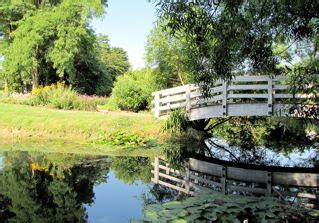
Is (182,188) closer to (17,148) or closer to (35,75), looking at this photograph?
(17,148)

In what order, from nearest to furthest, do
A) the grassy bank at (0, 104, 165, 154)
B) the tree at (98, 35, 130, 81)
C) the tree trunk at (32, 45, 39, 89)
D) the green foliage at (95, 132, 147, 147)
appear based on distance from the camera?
the grassy bank at (0, 104, 165, 154) < the green foliage at (95, 132, 147, 147) < the tree trunk at (32, 45, 39, 89) < the tree at (98, 35, 130, 81)

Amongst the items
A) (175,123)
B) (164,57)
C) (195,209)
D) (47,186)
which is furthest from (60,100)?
(195,209)

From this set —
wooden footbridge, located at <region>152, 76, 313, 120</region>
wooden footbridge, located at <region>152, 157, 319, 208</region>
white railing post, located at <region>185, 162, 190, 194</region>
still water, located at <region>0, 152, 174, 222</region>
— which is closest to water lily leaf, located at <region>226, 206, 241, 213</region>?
still water, located at <region>0, 152, 174, 222</region>

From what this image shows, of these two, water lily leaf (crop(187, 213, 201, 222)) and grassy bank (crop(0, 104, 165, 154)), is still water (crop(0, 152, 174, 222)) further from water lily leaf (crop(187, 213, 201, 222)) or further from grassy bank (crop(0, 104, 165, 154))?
grassy bank (crop(0, 104, 165, 154))

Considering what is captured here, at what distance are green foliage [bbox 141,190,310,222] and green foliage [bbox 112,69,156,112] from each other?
16563mm

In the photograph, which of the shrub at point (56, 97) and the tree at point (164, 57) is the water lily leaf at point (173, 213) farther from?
the tree at point (164, 57)

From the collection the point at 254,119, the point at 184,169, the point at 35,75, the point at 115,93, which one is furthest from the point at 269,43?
the point at 35,75

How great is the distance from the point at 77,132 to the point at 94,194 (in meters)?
7.55

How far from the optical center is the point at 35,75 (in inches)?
1265

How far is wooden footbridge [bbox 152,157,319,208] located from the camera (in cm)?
841

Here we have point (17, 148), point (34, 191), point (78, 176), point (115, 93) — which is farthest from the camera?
point (115, 93)

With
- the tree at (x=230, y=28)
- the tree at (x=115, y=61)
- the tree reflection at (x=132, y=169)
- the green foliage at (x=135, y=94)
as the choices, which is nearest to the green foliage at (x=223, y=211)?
the tree at (x=230, y=28)

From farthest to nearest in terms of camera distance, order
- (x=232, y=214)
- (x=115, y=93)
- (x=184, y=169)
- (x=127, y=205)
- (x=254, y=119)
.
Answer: (x=115, y=93) < (x=254, y=119) < (x=184, y=169) < (x=127, y=205) < (x=232, y=214)

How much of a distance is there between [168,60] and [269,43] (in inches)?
606
